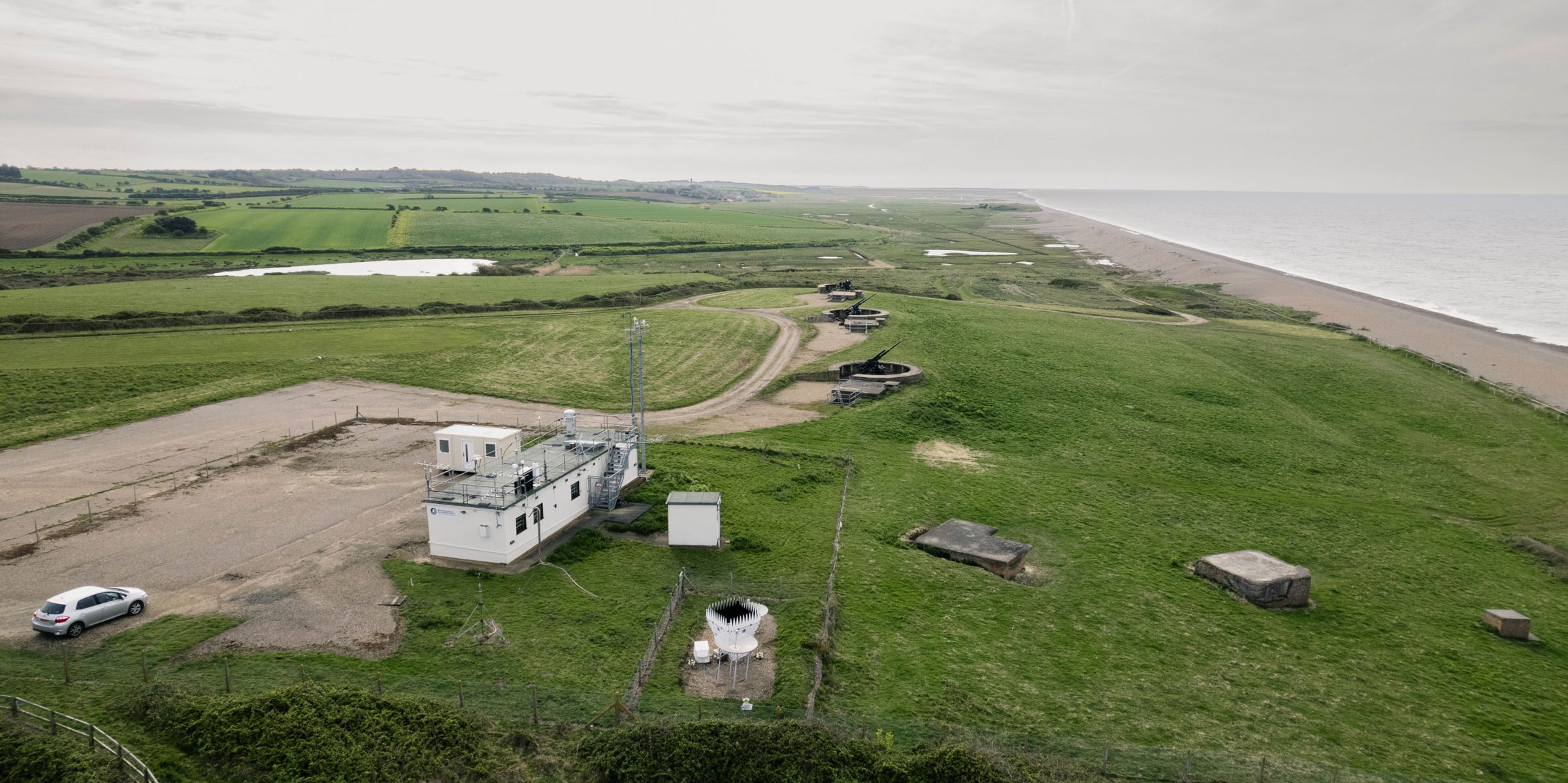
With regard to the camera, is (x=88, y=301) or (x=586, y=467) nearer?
(x=586, y=467)

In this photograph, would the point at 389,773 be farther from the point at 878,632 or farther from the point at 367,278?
the point at 367,278

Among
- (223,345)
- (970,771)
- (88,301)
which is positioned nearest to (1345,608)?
(970,771)

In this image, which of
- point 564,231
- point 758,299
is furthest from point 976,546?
point 564,231

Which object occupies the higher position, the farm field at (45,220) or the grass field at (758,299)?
the farm field at (45,220)

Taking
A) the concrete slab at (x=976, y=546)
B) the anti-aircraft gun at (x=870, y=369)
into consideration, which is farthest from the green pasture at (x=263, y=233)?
the concrete slab at (x=976, y=546)

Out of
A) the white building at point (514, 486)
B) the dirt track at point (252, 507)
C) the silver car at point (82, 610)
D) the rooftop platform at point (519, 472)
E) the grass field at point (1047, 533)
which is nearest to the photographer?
the grass field at point (1047, 533)

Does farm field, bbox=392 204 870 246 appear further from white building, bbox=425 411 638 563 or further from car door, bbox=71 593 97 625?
car door, bbox=71 593 97 625

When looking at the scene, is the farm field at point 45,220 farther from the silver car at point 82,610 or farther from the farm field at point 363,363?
the silver car at point 82,610

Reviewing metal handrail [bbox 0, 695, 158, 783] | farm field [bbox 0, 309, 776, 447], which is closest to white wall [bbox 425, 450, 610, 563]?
metal handrail [bbox 0, 695, 158, 783]
